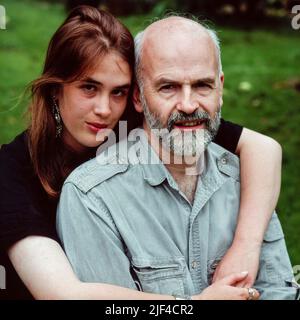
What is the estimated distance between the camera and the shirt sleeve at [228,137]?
10.0ft

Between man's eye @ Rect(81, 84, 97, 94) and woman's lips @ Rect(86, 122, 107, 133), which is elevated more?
man's eye @ Rect(81, 84, 97, 94)

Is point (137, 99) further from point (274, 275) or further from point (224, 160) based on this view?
point (274, 275)

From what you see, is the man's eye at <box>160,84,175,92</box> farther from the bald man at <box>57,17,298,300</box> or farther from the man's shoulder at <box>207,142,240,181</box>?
the man's shoulder at <box>207,142,240,181</box>

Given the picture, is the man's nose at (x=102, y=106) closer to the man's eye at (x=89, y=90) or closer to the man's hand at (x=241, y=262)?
the man's eye at (x=89, y=90)

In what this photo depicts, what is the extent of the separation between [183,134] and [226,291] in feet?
2.16

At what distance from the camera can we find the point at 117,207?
2562 mm

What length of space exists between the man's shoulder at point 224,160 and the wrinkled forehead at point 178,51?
43 cm

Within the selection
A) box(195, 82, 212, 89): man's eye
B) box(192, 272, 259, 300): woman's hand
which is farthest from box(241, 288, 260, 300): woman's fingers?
box(195, 82, 212, 89): man's eye

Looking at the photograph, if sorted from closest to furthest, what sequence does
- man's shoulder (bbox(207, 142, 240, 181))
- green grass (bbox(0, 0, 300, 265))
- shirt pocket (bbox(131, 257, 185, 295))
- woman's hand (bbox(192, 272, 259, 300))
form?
1. woman's hand (bbox(192, 272, 259, 300))
2. shirt pocket (bbox(131, 257, 185, 295))
3. man's shoulder (bbox(207, 142, 240, 181))
4. green grass (bbox(0, 0, 300, 265))

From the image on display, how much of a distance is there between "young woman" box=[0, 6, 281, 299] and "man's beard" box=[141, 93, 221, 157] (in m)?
0.25

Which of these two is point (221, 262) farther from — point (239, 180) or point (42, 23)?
point (42, 23)

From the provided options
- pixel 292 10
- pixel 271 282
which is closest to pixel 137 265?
pixel 271 282

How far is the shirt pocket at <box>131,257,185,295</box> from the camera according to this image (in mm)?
2553
